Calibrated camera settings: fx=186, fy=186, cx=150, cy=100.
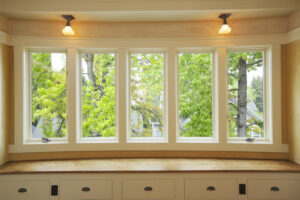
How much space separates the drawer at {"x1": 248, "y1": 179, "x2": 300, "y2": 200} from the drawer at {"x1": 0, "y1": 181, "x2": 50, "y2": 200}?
237 centimetres

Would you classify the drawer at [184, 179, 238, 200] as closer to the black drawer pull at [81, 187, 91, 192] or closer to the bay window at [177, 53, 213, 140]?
the bay window at [177, 53, 213, 140]

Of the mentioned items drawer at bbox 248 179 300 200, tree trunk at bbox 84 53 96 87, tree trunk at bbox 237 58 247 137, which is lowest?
drawer at bbox 248 179 300 200

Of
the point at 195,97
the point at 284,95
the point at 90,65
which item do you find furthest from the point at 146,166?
the point at 284,95

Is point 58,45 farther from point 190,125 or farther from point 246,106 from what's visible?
point 246,106

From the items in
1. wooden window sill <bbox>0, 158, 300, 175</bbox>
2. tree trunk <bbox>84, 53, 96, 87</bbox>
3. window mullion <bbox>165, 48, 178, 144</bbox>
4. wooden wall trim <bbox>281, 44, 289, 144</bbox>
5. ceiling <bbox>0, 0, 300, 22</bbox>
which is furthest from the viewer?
tree trunk <bbox>84, 53, 96, 87</bbox>

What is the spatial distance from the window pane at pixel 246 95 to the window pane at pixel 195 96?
32cm

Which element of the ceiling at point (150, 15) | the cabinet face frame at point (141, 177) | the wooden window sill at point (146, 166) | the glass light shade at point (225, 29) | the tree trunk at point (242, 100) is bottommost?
the cabinet face frame at point (141, 177)

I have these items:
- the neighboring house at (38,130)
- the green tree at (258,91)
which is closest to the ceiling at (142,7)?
the green tree at (258,91)

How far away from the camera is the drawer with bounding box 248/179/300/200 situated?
216 centimetres

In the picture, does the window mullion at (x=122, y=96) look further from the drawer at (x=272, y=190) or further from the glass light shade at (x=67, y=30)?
the drawer at (x=272, y=190)

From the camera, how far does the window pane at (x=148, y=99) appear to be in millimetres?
2807

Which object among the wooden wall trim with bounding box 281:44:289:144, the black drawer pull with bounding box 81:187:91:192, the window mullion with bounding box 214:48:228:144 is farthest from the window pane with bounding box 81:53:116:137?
the wooden wall trim with bounding box 281:44:289:144

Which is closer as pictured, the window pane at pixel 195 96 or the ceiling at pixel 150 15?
the ceiling at pixel 150 15

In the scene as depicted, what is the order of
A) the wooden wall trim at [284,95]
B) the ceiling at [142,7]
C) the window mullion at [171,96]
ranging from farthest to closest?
the window mullion at [171,96] → the wooden wall trim at [284,95] → the ceiling at [142,7]
